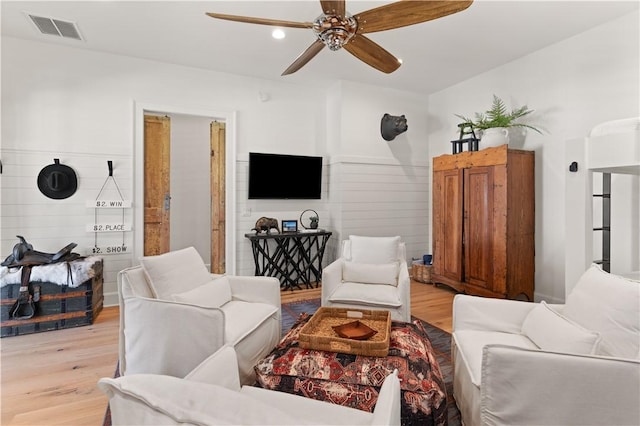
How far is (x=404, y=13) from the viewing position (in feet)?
6.93

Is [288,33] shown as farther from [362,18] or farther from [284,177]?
[284,177]

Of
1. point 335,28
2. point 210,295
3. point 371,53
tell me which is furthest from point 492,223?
point 210,295

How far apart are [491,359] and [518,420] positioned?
0.74 ft

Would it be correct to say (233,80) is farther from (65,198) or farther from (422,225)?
(422,225)

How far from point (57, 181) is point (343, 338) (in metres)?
3.72

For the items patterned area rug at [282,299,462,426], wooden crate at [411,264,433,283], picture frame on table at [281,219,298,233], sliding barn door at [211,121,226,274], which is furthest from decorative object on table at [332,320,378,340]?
sliding barn door at [211,121,226,274]

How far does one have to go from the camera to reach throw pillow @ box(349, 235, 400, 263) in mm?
3428

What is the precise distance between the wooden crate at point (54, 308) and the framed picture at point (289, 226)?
2.34 meters

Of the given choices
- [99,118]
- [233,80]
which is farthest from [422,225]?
[99,118]

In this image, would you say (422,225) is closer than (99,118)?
No

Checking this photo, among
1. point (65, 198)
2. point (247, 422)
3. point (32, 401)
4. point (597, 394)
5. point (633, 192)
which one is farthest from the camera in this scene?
point (65, 198)

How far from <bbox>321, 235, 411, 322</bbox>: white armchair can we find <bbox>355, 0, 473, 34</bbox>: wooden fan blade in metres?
1.96

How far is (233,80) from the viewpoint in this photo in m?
4.69

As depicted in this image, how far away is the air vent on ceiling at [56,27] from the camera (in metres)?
3.28
